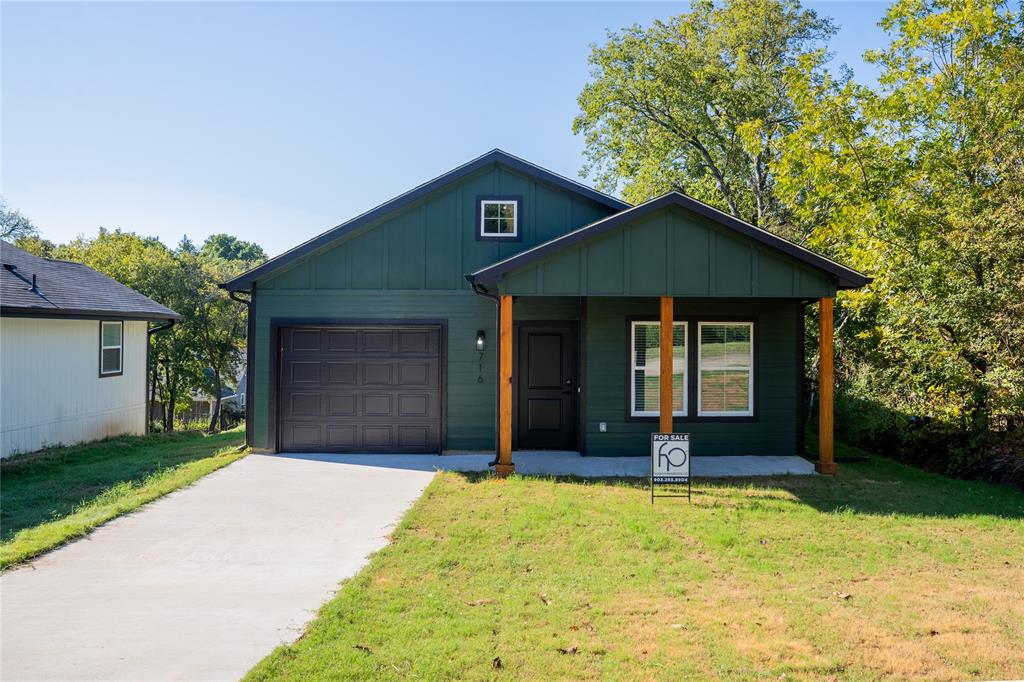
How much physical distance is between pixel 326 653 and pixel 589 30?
22.1 metres

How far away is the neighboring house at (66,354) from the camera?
1026 cm

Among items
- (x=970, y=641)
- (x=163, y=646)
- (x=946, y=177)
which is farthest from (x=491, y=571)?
(x=946, y=177)

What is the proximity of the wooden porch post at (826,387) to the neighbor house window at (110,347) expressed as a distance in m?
13.1

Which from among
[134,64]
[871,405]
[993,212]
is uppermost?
[134,64]

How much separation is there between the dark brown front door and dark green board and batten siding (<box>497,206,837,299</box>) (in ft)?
6.44

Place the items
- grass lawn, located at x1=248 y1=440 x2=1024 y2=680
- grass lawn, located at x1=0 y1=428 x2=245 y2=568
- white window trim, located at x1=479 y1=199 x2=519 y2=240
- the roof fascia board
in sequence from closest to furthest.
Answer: grass lawn, located at x1=248 y1=440 x2=1024 y2=680 < grass lawn, located at x1=0 y1=428 x2=245 y2=568 < the roof fascia board < white window trim, located at x1=479 y1=199 x2=519 y2=240

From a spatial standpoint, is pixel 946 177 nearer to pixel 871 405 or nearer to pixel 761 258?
pixel 871 405

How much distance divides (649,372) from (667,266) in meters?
2.09

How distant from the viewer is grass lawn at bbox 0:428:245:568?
6.03 m

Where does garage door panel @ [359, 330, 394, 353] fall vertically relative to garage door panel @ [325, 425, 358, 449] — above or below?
above

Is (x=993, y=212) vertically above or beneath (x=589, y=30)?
beneath

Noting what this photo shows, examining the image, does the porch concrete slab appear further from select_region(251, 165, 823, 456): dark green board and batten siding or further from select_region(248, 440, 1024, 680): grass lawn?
select_region(248, 440, 1024, 680): grass lawn

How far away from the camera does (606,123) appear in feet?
74.8

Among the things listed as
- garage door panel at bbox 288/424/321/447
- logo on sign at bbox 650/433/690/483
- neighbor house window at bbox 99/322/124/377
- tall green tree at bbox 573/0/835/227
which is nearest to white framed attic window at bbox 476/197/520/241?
garage door panel at bbox 288/424/321/447
